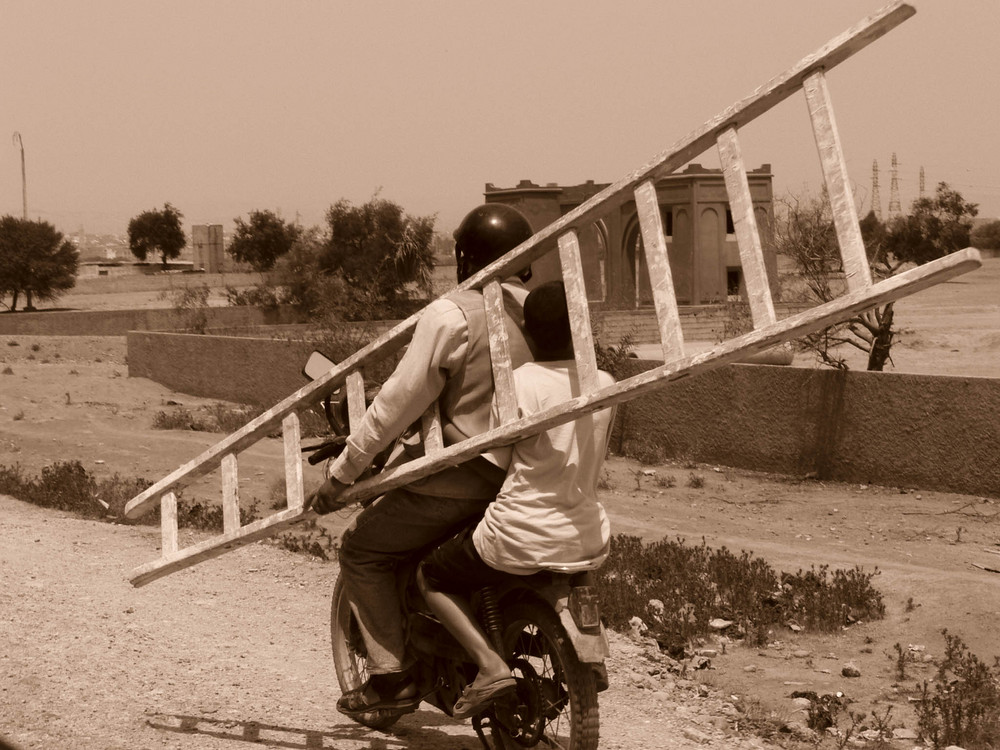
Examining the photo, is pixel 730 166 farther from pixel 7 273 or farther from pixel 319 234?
pixel 7 273

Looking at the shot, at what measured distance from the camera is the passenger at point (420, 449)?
3982mm

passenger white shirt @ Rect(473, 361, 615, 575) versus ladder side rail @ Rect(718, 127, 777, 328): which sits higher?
ladder side rail @ Rect(718, 127, 777, 328)

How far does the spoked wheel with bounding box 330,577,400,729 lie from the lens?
484cm

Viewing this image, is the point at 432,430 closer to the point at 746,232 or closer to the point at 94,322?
the point at 746,232

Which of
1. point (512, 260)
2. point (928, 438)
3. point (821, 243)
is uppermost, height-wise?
point (821, 243)

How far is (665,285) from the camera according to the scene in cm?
347

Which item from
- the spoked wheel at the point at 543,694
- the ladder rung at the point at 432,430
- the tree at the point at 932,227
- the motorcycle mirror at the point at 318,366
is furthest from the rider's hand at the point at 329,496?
the tree at the point at 932,227

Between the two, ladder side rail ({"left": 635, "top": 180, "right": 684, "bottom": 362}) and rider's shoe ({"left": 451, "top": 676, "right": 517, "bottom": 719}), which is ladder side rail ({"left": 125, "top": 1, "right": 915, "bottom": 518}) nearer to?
ladder side rail ({"left": 635, "top": 180, "right": 684, "bottom": 362})

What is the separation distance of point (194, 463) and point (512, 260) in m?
1.74

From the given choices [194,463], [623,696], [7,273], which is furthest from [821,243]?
[7,273]

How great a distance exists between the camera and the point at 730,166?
339cm

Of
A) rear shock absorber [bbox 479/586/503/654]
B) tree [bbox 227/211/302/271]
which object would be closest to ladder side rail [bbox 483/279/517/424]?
rear shock absorber [bbox 479/586/503/654]

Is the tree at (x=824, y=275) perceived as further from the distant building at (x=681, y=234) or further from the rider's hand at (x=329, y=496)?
the distant building at (x=681, y=234)

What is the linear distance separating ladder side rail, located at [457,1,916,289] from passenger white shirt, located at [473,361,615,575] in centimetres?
34
